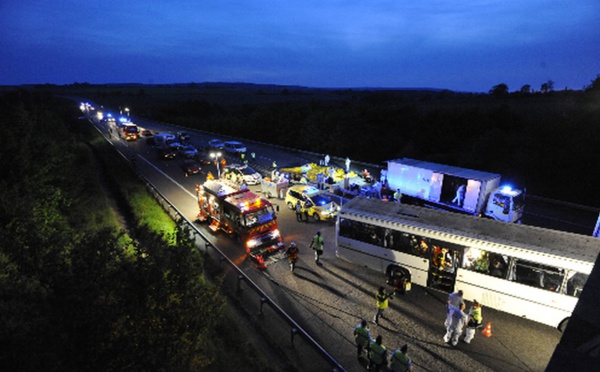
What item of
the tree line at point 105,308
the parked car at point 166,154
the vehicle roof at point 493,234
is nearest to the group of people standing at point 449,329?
the vehicle roof at point 493,234

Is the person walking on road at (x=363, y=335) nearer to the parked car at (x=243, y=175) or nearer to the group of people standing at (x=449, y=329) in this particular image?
the group of people standing at (x=449, y=329)

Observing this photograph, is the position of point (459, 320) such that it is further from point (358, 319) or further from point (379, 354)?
point (358, 319)

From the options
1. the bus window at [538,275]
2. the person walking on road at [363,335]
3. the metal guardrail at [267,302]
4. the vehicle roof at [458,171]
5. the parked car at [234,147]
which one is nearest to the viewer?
the metal guardrail at [267,302]

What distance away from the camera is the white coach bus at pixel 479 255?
32.8 feet

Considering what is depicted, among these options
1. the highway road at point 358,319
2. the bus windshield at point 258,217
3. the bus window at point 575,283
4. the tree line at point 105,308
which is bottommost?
the highway road at point 358,319

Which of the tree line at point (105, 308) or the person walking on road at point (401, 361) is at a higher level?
the tree line at point (105, 308)

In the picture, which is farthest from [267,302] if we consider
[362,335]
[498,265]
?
[498,265]

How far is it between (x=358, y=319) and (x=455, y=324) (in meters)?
3.20

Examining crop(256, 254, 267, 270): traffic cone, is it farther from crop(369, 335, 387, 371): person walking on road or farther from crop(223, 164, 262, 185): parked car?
crop(223, 164, 262, 185): parked car

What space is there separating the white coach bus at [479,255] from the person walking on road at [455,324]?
6.82 feet

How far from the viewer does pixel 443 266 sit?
12.0 meters

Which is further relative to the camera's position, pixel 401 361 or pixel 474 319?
pixel 474 319

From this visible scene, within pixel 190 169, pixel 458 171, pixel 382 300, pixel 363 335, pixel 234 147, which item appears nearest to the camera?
pixel 363 335

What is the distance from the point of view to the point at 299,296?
12.9m
